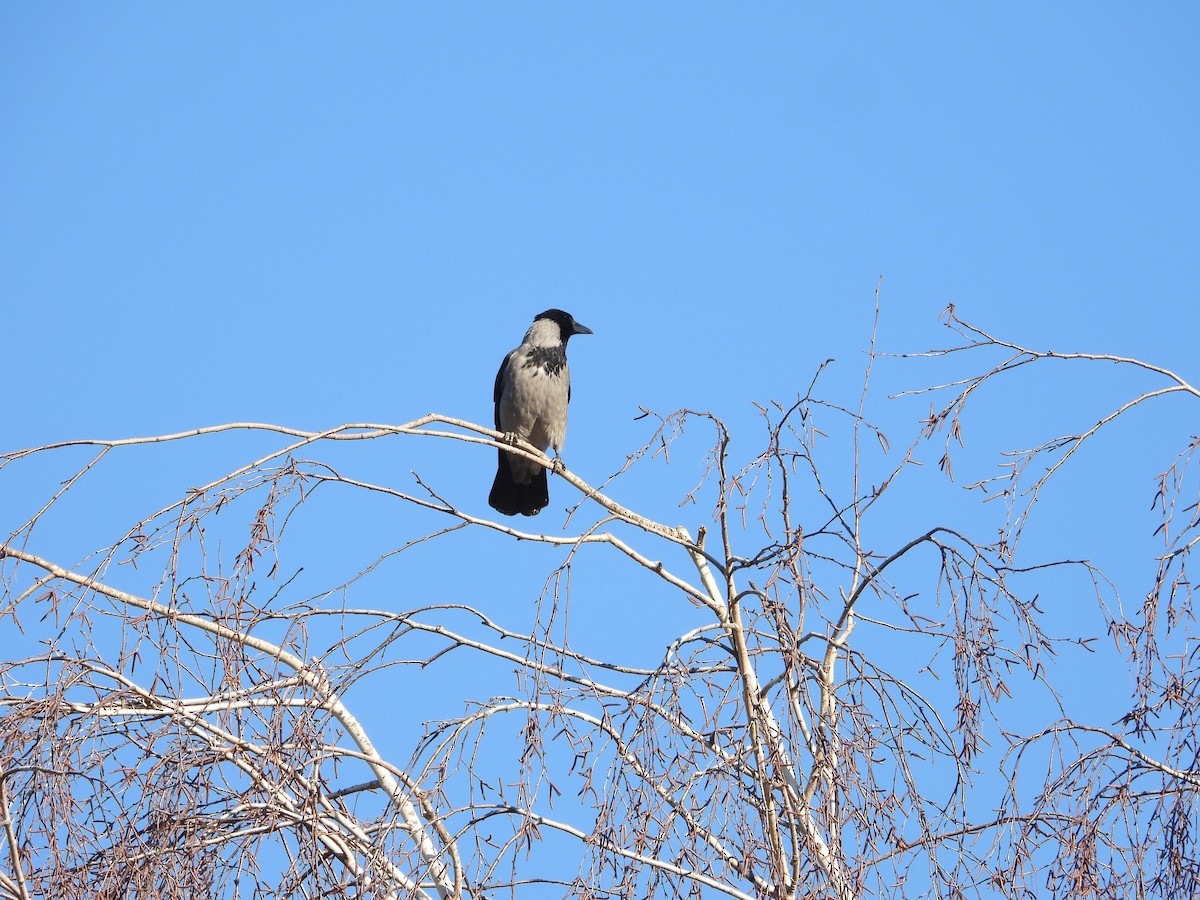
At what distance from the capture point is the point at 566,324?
349 inches

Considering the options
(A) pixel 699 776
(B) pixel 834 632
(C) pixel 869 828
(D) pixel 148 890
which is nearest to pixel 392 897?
(D) pixel 148 890

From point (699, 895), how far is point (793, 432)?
112 cm

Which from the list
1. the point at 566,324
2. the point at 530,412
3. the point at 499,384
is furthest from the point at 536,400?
the point at 566,324

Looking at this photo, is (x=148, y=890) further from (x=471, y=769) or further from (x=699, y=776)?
(x=699, y=776)

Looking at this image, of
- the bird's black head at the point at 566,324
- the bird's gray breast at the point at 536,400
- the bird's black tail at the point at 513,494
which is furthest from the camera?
the bird's black head at the point at 566,324

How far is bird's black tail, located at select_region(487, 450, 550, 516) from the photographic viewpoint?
8328 mm

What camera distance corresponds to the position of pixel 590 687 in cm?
297

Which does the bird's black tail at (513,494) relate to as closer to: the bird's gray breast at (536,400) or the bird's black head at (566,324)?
the bird's gray breast at (536,400)

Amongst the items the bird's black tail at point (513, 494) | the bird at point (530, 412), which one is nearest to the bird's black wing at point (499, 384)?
the bird at point (530, 412)

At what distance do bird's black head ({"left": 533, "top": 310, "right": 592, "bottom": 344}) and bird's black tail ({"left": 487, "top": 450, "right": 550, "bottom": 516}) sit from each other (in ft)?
3.44

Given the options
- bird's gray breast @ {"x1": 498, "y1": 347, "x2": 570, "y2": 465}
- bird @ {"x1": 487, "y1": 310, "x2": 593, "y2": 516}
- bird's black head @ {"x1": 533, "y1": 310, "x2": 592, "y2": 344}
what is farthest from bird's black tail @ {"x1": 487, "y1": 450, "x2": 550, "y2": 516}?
bird's black head @ {"x1": 533, "y1": 310, "x2": 592, "y2": 344}

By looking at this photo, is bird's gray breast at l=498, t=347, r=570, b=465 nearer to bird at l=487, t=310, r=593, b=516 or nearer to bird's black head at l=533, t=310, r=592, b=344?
bird at l=487, t=310, r=593, b=516

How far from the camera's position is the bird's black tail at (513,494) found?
27.3 feet

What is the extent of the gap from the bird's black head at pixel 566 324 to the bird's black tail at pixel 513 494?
3.44ft
